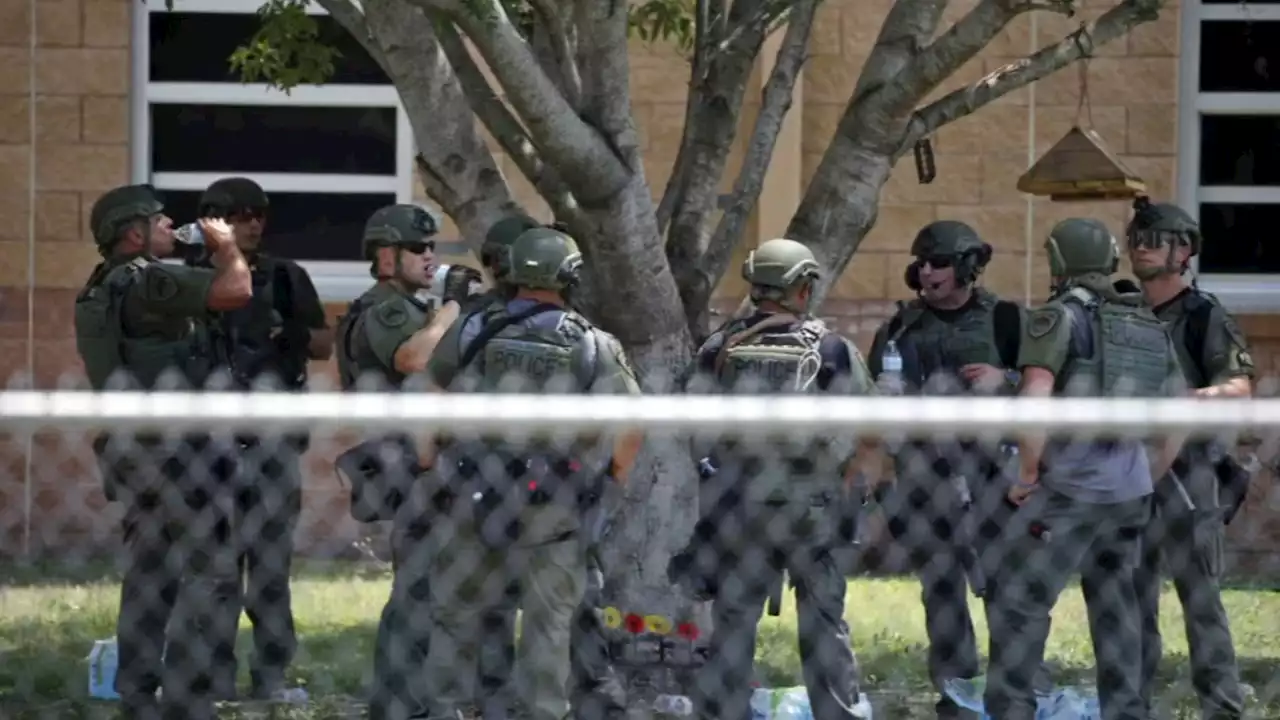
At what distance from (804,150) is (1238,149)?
94.3 inches

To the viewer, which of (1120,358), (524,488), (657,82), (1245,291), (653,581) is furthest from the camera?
(1245,291)

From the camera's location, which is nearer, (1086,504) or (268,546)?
(1086,504)

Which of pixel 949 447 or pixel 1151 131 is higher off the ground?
pixel 1151 131

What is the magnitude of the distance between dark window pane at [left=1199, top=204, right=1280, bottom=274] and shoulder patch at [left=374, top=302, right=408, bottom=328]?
547 cm

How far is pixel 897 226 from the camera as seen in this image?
1045 cm

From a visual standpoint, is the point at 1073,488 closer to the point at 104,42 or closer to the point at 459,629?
the point at 459,629

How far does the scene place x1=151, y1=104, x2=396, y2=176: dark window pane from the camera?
423 inches

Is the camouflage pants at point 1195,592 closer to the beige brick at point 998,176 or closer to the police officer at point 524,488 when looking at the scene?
the police officer at point 524,488

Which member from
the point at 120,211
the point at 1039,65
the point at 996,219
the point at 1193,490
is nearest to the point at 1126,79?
the point at 996,219

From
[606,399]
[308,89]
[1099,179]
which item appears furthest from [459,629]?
[308,89]

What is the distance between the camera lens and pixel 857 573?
1006 cm

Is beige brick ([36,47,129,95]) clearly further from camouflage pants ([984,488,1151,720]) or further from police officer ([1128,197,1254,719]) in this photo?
camouflage pants ([984,488,1151,720])

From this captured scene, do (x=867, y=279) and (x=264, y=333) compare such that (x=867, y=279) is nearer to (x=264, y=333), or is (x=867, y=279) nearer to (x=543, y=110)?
(x=264, y=333)

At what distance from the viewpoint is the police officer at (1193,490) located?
6.81 metres
